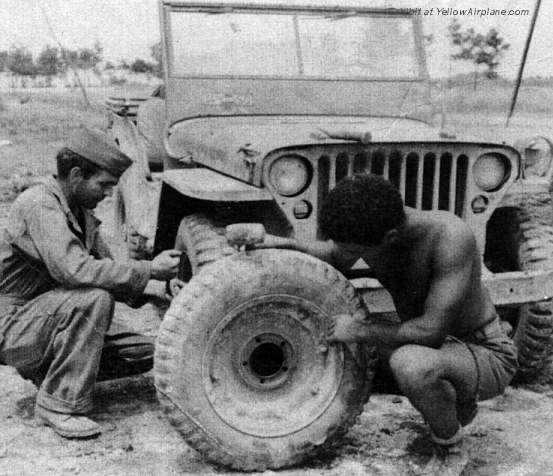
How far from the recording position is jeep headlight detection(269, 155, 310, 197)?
11.4 feet

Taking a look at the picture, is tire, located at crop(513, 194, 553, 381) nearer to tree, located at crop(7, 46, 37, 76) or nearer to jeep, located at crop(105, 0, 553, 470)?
jeep, located at crop(105, 0, 553, 470)

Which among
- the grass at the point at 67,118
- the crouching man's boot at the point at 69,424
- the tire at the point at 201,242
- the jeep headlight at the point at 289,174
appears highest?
the jeep headlight at the point at 289,174

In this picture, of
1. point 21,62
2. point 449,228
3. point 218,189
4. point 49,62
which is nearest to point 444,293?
point 449,228

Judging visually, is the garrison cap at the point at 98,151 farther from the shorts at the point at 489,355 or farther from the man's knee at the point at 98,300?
the shorts at the point at 489,355

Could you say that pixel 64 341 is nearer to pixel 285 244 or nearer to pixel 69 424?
pixel 69 424

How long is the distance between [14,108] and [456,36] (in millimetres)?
17931

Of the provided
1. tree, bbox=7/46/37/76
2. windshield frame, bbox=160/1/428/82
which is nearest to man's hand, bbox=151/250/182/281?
windshield frame, bbox=160/1/428/82

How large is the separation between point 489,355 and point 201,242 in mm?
1293

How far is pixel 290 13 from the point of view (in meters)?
4.95

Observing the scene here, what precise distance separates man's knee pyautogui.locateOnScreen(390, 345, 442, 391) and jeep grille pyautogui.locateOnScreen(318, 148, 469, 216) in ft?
3.02

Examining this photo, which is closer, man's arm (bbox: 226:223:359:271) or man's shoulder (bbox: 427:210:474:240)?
man's shoulder (bbox: 427:210:474:240)

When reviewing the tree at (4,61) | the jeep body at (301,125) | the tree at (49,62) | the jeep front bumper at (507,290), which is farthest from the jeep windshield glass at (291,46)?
the tree at (4,61)

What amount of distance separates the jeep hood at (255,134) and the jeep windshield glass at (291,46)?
32 cm

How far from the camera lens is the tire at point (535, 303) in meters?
3.98
